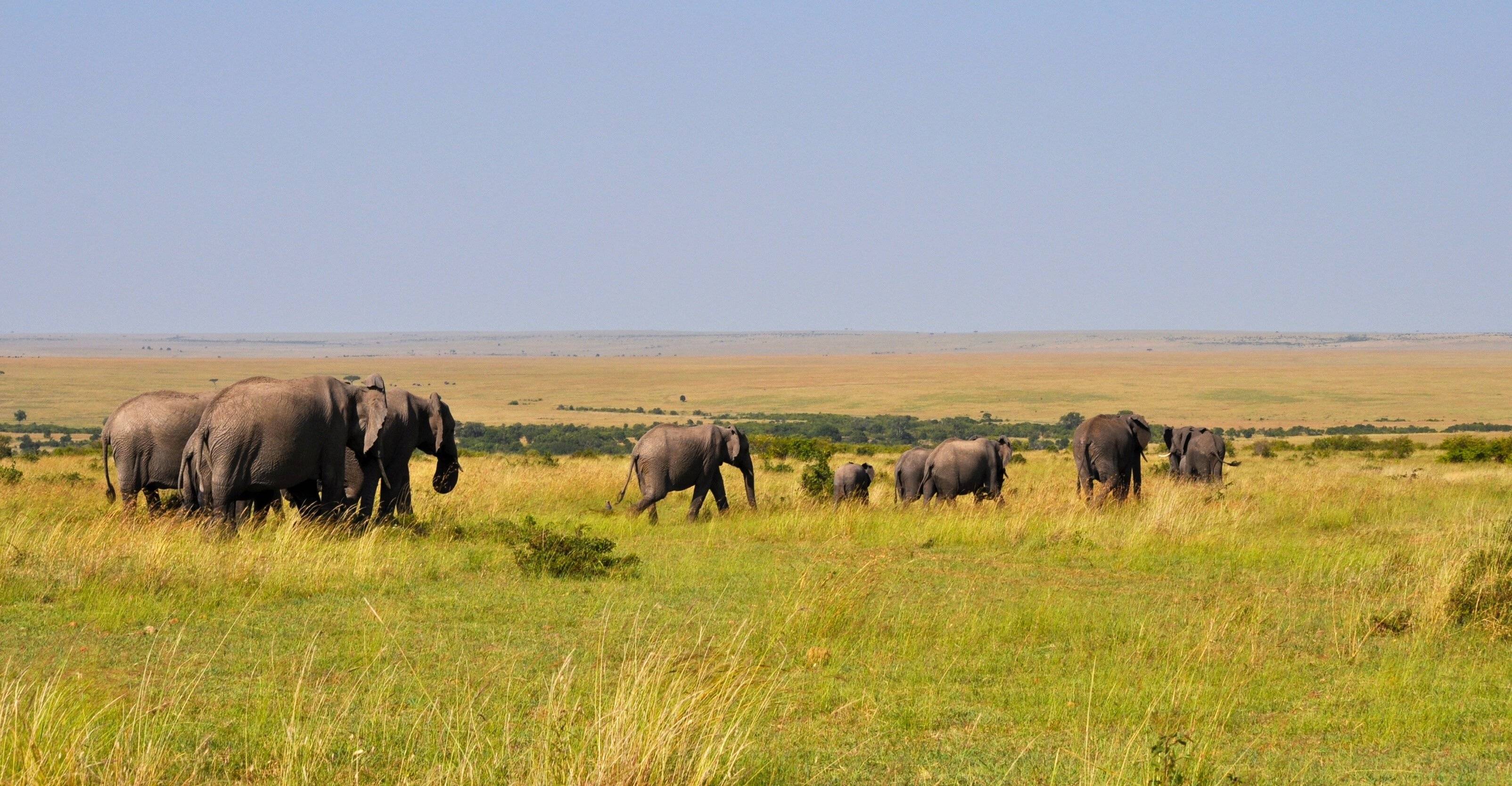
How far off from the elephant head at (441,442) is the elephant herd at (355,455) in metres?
0.02

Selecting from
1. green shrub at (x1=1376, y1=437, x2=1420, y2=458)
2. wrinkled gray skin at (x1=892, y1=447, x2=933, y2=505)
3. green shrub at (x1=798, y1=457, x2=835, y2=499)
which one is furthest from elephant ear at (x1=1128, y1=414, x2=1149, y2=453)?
green shrub at (x1=1376, y1=437, x2=1420, y2=458)

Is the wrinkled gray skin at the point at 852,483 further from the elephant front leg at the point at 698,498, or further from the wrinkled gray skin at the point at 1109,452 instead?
the wrinkled gray skin at the point at 1109,452

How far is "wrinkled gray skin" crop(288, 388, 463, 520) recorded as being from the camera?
1720 cm

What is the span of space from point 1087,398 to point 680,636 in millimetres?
118208

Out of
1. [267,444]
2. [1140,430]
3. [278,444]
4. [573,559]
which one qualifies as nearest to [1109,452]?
[1140,430]

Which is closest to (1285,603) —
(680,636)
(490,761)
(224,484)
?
(680,636)

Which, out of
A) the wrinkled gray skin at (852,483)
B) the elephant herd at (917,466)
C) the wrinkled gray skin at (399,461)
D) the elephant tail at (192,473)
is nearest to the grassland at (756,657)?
the elephant tail at (192,473)

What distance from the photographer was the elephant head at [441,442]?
19.4m

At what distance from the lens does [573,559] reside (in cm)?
1355

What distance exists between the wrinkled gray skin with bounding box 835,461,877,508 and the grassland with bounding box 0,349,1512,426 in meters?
66.8

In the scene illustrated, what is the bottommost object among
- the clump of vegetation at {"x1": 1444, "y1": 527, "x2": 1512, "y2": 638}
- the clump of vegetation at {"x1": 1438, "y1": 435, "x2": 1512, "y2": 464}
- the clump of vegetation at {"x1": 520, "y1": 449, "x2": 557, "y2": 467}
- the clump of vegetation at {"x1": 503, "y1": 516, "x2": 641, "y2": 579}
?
the clump of vegetation at {"x1": 520, "y1": 449, "x2": 557, "y2": 467}

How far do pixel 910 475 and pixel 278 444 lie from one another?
11.1m

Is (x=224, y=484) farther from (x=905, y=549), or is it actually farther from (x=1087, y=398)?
(x=1087, y=398)

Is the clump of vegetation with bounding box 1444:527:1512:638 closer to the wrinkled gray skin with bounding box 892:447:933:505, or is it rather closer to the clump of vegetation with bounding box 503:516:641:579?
the clump of vegetation with bounding box 503:516:641:579
